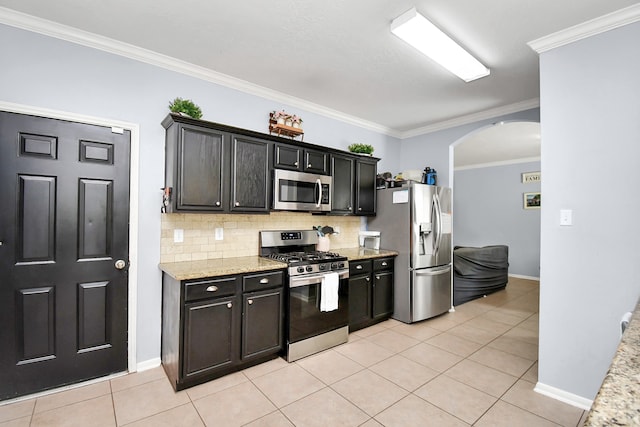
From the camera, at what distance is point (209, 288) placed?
2.35m

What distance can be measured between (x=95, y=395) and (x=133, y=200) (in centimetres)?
152

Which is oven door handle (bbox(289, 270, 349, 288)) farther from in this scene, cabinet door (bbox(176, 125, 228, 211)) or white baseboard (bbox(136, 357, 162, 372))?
white baseboard (bbox(136, 357, 162, 372))

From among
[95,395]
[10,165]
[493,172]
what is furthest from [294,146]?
[493,172]

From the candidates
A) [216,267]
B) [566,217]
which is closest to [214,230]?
[216,267]

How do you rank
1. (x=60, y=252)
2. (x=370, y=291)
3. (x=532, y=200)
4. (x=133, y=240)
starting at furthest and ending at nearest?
(x=532, y=200) < (x=370, y=291) < (x=133, y=240) < (x=60, y=252)

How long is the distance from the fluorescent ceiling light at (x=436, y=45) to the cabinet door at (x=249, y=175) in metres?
1.57

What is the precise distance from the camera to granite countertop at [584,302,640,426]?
52 cm

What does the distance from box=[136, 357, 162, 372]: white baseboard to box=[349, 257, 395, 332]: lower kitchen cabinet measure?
198 centimetres

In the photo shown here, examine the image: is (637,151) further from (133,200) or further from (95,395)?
(95,395)

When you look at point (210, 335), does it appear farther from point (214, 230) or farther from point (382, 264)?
point (382, 264)

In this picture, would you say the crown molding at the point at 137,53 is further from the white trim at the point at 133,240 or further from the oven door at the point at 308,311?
the oven door at the point at 308,311

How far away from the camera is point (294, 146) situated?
10.6 feet

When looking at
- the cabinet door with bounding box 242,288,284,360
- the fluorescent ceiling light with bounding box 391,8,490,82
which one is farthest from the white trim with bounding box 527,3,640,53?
Result: the cabinet door with bounding box 242,288,284,360

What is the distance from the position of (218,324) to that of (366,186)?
254 cm
